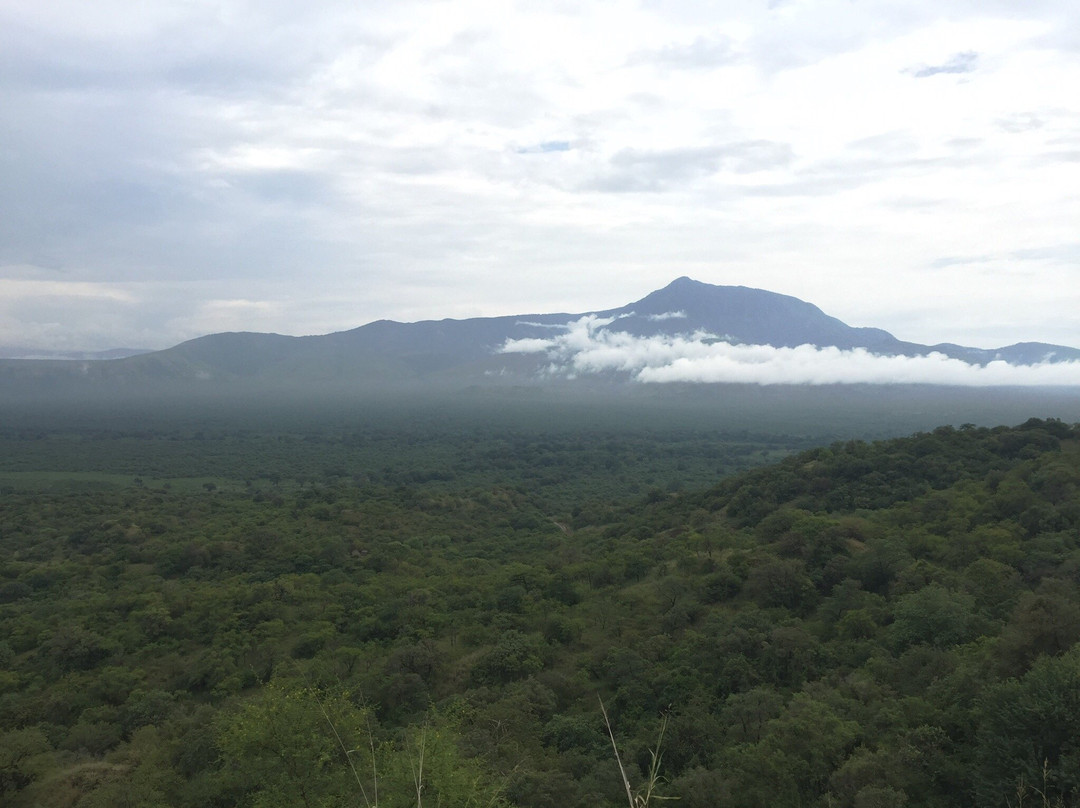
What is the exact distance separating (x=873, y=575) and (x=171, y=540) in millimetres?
45181

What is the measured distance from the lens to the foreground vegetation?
13.7m

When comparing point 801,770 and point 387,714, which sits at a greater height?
point 801,770

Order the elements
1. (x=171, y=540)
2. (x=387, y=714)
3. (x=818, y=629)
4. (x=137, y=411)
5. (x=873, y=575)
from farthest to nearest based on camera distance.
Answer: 1. (x=137, y=411)
2. (x=171, y=540)
3. (x=873, y=575)
4. (x=818, y=629)
5. (x=387, y=714)

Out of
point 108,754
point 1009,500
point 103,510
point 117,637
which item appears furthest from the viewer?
point 103,510

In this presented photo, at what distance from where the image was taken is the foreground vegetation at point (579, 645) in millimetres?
13711

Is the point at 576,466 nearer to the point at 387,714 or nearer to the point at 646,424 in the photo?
the point at 646,424

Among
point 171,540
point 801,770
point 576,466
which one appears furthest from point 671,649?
point 576,466

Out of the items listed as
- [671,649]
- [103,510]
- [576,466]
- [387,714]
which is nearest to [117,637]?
[387,714]

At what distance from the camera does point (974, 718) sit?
13.7 m

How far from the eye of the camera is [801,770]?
13984mm

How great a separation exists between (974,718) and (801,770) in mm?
3822

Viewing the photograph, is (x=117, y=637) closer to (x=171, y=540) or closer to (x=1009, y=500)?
(x=171, y=540)

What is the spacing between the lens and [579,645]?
86.0 ft

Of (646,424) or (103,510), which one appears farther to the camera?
(646,424)
